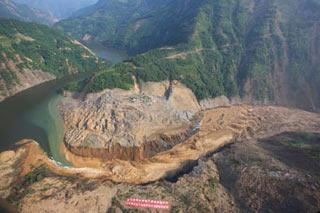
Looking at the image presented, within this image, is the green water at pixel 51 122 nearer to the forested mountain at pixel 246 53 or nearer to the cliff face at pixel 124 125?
the cliff face at pixel 124 125

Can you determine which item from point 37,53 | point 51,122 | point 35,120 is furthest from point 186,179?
point 37,53

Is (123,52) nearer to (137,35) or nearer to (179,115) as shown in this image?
(137,35)

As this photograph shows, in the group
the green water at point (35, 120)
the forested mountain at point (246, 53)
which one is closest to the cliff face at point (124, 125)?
the green water at point (35, 120)

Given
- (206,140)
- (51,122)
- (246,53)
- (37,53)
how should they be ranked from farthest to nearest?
(37,53) < (246,53) < (51,122) < (206,140)

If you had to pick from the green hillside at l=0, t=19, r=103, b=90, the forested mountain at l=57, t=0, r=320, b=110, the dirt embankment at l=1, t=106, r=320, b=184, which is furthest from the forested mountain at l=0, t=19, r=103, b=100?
the dirt embankment at l=1, t=106, r=320, b=184

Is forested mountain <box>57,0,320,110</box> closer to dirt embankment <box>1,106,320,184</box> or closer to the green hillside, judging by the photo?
dirt embankment <box>1,106,320,184</box>

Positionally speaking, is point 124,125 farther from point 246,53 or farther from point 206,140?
point 246,53
